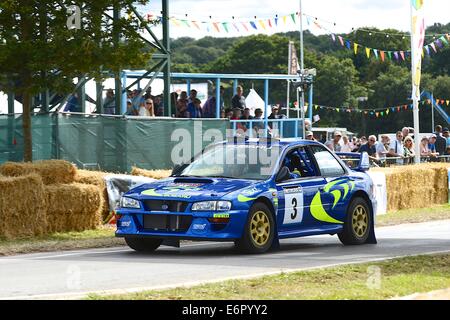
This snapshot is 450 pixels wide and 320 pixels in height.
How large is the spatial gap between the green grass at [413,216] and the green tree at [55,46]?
6266 mm

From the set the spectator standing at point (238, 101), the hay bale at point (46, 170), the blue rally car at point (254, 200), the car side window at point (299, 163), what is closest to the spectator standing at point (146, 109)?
the spectator standing at point (238, 101)

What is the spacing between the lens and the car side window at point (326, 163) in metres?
16.5

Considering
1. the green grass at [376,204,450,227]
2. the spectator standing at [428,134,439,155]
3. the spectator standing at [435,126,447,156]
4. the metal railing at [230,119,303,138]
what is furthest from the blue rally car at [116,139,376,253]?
the spectator standing at [435,126,447,156]

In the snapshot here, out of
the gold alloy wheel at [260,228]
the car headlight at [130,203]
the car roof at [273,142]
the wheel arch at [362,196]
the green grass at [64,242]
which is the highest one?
the car roof at [273,142]

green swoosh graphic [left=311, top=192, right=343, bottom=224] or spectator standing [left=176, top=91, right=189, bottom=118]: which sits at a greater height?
spectator standing [left=176, top=91, right=189, bottom=118]

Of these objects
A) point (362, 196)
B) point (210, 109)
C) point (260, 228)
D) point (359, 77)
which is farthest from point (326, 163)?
point (359, 77)

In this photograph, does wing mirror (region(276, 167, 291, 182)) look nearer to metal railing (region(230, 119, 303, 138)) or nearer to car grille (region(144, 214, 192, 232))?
car grille (region(144, 214, 192, 232))

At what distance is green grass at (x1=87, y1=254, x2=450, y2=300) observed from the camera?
9766mm

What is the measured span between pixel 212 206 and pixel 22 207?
4.37 meters

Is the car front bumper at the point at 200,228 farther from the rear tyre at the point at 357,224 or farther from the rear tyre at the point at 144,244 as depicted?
the rear tyre at the point at 357,224

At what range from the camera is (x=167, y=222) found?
14.5 metres

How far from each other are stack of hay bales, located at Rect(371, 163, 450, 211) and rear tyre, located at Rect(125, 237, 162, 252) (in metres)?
12.1

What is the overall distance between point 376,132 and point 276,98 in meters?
10.7
